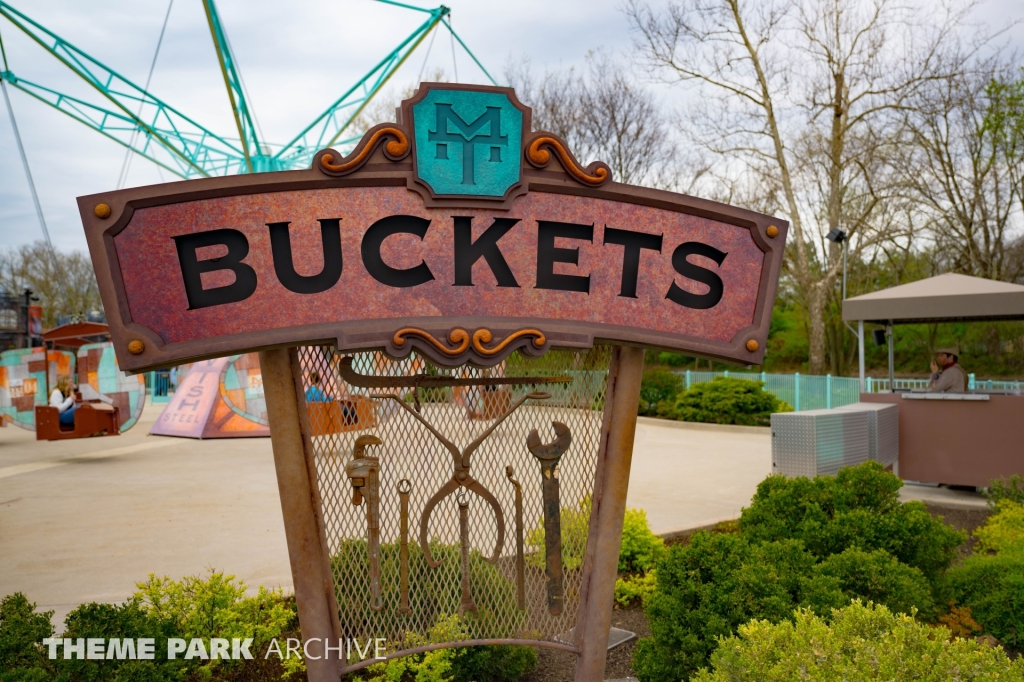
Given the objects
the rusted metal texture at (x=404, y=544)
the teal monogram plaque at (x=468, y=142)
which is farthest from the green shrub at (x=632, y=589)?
the teal monogram plaque at (x=468, y=142)

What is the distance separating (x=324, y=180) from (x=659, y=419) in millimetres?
16429

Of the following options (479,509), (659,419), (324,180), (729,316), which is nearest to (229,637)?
(479,509)

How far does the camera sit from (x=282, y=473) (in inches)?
111

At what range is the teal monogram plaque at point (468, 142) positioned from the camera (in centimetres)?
258

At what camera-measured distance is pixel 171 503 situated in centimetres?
900

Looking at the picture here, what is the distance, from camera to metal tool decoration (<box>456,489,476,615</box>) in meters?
3.00

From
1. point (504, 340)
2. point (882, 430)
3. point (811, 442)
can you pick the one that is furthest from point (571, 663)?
point (882, 430)

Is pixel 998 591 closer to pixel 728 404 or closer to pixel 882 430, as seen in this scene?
pixel 882 430

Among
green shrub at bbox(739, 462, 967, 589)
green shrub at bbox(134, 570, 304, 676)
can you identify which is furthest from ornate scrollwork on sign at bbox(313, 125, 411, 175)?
green shrub at bbox(739, 462, 967, 589)

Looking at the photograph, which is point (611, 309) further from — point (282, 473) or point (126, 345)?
point (126, 345)

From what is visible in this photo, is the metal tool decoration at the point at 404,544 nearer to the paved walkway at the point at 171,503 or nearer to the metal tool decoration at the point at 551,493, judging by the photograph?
the metal tool decoration at the point at 551,493

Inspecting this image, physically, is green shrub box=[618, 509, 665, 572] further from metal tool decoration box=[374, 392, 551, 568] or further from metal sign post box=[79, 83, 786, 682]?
metal tool decoration box=[374, 392, 551, 568]

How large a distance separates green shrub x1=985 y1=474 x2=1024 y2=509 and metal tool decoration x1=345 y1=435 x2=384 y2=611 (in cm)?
631

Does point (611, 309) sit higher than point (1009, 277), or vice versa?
point (1009, 277)
